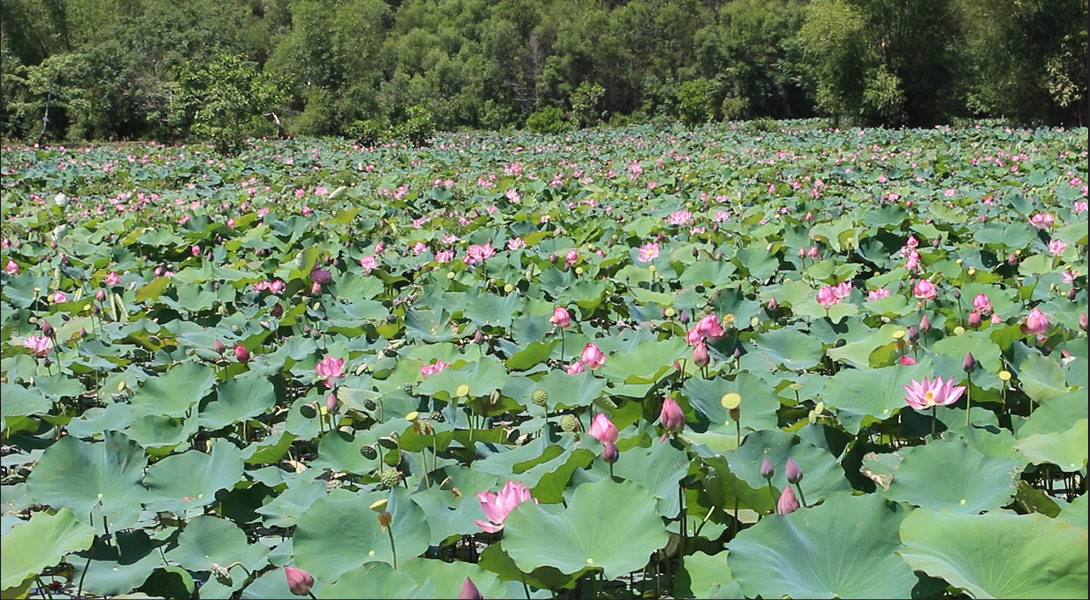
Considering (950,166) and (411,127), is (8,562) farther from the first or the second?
(411,127)

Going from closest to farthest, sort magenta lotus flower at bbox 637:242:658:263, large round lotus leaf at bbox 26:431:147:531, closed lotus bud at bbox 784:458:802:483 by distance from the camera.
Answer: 1. closed lotus bud at bbox 784:458:802:483
2. large round lotus leaf at bbox 26:431:147:531
3. magenta lotus flower at bbox 637:242:658:263

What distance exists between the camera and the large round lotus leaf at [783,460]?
41.0 inches

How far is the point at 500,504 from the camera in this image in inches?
36.3

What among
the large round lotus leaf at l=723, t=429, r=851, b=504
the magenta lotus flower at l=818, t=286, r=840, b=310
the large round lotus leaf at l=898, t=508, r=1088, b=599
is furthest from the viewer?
the magenta lotus flower at l=818, t=286, r=840, b=310

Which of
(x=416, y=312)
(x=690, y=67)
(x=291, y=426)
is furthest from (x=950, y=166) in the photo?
(x=690, y=67)

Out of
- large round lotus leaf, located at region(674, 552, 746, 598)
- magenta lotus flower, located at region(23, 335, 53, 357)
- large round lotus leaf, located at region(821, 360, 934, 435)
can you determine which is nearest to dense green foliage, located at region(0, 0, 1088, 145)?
magenta lotus flower, located at region(23, 335, 53, 357)

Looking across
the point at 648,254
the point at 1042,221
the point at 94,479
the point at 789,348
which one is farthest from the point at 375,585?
the point at 1042,221

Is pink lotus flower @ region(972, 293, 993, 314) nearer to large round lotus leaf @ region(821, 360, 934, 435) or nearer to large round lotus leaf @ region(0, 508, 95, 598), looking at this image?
large round lotus leaf @ region(821, 360, 934, 435)

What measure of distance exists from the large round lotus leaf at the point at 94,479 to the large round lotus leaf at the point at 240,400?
0.27 meters

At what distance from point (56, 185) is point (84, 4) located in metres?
30.6

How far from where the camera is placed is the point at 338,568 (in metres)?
0.94

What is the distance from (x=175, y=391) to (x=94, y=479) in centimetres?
39

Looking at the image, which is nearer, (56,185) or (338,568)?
(338,568)

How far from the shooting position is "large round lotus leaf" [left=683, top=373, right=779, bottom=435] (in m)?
1.26
